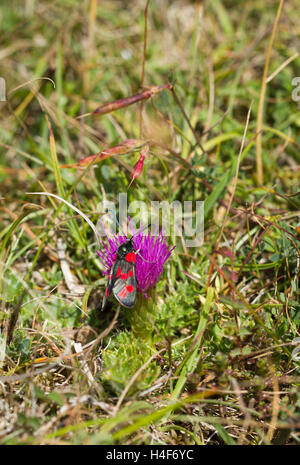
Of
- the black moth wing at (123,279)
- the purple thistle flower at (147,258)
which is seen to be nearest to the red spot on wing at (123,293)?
the black moth wing at (123,279)

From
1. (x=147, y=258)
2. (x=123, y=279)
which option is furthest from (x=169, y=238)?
(x=123, y=279)

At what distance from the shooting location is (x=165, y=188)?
2.50 meters

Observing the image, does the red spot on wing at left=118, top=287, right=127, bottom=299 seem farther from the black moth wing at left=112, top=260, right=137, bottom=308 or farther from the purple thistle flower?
the purple thistle flower

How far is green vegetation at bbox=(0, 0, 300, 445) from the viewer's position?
170 centimetres

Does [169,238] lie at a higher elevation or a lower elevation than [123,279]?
higher

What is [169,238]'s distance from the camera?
2223 mm

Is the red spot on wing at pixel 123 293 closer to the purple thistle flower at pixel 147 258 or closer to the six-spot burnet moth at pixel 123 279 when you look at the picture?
the six-spot burnet moth at pixel 123 279

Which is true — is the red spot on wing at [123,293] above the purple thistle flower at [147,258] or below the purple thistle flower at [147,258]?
below

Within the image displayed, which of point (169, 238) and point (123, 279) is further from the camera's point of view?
point (169, 238)

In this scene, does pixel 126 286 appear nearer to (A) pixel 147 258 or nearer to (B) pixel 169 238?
(A) pixel 147 258

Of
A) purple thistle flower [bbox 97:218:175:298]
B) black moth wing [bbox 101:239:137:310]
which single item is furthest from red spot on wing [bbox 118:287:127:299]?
purple thistle flower [bbox 97:218:175:298]

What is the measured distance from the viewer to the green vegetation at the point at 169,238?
170cm

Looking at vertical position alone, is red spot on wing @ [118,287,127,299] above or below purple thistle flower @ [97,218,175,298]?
below

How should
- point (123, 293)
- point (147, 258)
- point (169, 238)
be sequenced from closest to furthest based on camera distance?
point (123, 293) < point (147, 258) < point (169, 238)
